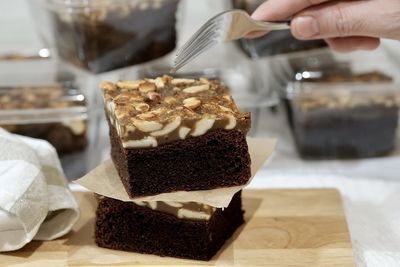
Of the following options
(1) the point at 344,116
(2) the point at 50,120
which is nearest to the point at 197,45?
(2) the point at 50,120

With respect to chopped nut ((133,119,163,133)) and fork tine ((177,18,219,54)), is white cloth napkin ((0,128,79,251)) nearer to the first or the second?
chopped nut ((133,119,163,133))

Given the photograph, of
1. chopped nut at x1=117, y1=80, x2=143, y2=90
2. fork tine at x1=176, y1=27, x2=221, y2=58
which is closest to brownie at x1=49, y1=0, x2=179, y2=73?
chopped nut at x1=117, y1=80, x2=143, y2=90

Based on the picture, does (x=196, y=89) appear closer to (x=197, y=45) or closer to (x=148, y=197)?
(x=197, y=45)

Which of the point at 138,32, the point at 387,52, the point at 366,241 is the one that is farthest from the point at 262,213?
the point at 387,52

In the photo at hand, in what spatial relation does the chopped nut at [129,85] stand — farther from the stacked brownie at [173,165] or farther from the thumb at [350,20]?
the thumb at [350,20]

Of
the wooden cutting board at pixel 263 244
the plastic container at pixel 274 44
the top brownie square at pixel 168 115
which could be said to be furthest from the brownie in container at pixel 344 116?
the top brownie square at pixel 168 115
